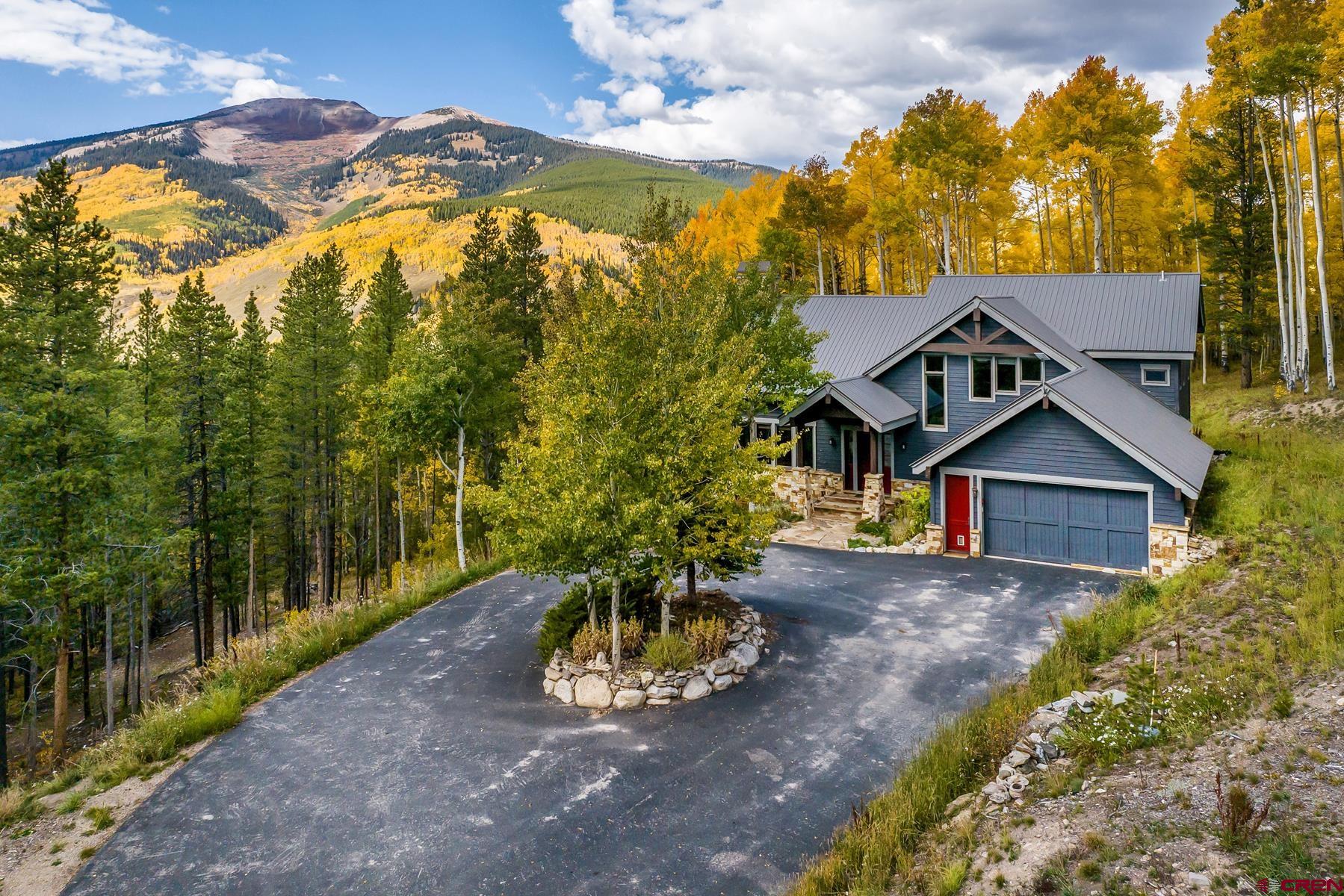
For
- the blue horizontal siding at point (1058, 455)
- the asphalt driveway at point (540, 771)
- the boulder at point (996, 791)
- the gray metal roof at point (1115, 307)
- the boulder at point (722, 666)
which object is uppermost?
the gray metal roof at point (1115, 307)

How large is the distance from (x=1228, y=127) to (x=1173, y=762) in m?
34.1

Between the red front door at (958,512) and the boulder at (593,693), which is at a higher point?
the red front door at (958,512)

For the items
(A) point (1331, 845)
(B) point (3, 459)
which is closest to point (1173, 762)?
(A) point (1331, 845)

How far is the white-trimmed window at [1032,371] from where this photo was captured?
844 inches

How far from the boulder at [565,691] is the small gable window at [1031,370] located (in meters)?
17.2

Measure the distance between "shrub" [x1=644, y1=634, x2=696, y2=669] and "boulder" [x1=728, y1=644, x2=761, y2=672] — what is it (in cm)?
72

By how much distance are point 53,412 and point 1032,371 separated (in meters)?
27.3

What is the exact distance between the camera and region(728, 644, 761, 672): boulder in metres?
11.8

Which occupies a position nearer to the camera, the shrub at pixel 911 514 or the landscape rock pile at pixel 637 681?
the landscape rock pile at pixel 637 681

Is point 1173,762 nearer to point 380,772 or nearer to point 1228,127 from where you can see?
point 380,772

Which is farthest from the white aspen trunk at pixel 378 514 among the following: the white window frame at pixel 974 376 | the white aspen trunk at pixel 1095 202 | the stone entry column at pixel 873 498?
the white aspen trunk at pixel 1095 202

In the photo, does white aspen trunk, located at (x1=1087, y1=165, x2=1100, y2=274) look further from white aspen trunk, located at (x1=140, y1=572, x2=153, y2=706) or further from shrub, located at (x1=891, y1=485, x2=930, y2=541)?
white aspen trunk, located at (x1=140, y1=572, x2=153, y2=706)

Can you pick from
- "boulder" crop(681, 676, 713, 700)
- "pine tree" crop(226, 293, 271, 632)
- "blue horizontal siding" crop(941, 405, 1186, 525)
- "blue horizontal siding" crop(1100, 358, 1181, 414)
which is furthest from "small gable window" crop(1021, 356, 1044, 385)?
"pine tree" crop(226, 293, 271, 632)

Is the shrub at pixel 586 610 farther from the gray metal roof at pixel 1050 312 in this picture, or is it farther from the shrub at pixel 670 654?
the gray metal roof at pixel 1050 312
